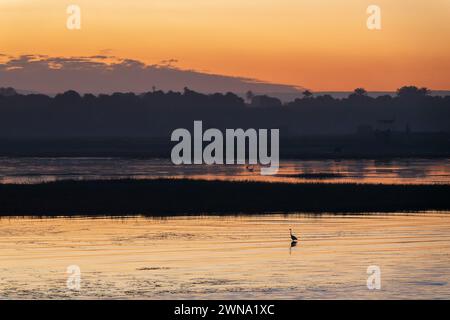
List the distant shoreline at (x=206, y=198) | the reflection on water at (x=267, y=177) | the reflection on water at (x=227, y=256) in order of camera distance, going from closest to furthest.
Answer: the reflection on water at (x=227, y=256) → the distant shoreline at (x=206, y=198) → the reflection on water at (x=267, y=177)

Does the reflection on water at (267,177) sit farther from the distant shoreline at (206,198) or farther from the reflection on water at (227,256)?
the reflection on water at (227,256)

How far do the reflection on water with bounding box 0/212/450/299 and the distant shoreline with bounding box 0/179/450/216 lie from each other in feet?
11.8

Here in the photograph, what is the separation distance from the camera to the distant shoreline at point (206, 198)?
51.9 m

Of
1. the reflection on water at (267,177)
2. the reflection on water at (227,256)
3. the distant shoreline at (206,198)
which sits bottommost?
the reflection on water at (227,256)

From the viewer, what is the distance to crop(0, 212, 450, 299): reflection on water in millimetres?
30094

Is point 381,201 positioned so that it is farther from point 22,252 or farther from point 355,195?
point 22,252

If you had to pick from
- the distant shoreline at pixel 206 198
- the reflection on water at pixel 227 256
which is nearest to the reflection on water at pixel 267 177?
the distant shoreline at pixel 206 198

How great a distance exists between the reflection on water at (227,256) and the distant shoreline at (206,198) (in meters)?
3.60

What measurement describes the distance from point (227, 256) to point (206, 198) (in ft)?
67.7

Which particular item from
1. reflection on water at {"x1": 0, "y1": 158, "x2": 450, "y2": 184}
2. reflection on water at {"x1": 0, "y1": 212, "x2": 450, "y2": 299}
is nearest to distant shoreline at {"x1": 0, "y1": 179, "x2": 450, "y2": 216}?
reflection on water at {"x1": 0, "y1": 212, "x2": 450, "y2": 299}

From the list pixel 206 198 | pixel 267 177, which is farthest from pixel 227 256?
pixel 267 177

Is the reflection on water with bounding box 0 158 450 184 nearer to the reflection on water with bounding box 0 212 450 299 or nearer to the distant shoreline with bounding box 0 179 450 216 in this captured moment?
the distant shoreline with bounding box 0 179 450 216
